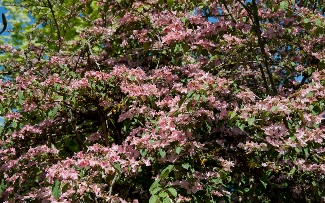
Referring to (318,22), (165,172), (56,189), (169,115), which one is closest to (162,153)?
(165,172)

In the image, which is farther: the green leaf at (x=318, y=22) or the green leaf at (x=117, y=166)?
the green leaf at (x=318, y=22)

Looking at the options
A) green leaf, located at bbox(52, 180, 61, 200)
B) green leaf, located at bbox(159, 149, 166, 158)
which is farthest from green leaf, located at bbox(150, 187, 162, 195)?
green leaf, located at bbox(52, 180, 61, 200)

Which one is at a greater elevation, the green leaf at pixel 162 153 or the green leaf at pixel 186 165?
the green leaf at pixel 162 153

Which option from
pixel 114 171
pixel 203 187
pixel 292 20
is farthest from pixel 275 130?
pixel 292 20

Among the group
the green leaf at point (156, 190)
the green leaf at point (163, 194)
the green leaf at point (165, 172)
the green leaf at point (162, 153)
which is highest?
A: the green leaf at point (162, 153)

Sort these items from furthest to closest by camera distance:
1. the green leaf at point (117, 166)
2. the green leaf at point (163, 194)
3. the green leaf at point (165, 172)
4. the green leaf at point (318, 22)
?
the green leaf at point (318, 22)
the green leaf at point (117, 166)
the green leaf at point (165, 172)
the green leaf at point (163, 194)

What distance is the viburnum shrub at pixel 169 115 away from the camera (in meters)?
2.90

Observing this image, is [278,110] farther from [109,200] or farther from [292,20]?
[292,20]

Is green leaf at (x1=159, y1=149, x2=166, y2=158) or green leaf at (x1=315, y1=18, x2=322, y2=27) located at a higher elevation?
green leaf at (x1=315, y1=18, x2=322, y2=27)

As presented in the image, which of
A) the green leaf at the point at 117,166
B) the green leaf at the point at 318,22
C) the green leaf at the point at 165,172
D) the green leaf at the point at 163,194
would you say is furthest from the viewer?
the green leaf at the point at 318,22

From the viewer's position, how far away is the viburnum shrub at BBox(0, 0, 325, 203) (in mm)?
2900

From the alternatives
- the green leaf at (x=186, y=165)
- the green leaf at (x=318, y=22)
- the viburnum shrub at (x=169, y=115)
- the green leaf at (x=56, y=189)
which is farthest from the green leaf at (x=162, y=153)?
the green leaf at (x=318, y=22)

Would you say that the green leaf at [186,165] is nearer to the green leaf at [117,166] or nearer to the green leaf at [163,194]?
the green leaf at [163,194]

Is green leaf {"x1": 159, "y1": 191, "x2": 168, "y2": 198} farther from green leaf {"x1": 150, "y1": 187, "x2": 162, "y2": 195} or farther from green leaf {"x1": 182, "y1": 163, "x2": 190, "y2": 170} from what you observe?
green leaf {"x1": 182, "y1": 163, "x2": 190, "y2": 170}
